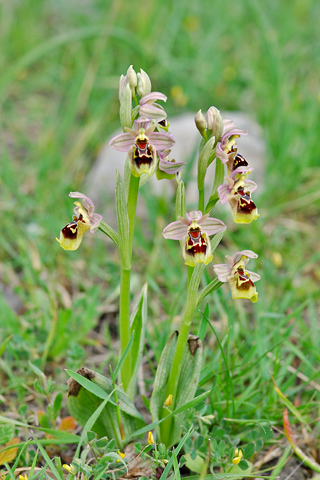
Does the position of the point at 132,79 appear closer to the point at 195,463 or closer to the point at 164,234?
the point at 164,234

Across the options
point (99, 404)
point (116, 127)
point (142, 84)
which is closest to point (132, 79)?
point (142, 84)

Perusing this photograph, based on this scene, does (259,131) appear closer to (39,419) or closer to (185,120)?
(185,120)

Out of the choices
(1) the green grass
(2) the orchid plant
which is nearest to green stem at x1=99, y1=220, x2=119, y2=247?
(2) the orchid plant

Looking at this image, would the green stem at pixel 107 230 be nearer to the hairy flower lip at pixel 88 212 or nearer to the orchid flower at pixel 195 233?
the hairy flower lip at pixel 88 212

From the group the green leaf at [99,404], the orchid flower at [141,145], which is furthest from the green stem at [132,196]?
the green leaf at [99,404]

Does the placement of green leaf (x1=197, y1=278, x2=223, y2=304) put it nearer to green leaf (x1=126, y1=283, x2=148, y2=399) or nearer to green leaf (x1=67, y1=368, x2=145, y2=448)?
green leaf (x1=126, y1=283, x2=148, y2=399)
